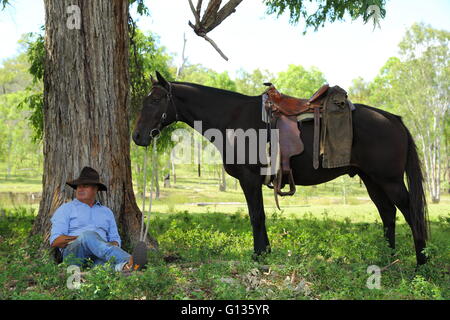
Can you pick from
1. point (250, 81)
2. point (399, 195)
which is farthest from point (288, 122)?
point (250, 81)

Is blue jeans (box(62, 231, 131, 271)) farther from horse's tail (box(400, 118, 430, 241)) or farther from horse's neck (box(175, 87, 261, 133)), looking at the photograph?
horse's tail (box(400, 118, 430, 241))

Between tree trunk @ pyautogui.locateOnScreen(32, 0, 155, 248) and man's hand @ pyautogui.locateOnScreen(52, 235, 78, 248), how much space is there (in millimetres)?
1295

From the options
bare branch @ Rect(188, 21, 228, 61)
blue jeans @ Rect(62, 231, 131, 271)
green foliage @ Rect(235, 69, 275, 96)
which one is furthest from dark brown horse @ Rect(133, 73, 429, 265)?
green foliage @ Rect(235, 69, 275, 96)

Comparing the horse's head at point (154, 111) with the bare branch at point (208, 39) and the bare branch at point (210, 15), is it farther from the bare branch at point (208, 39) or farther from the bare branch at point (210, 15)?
the bare branch at point (210, 15)

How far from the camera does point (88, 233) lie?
5.26 meters

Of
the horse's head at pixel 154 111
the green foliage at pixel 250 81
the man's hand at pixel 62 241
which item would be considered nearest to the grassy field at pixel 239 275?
the man's hand at pixel 62 241

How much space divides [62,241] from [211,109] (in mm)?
2652

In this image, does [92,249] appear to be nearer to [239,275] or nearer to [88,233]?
[88,233]

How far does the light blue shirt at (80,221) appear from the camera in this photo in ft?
17.6

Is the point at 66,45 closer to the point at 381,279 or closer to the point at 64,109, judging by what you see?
the point at 64,109

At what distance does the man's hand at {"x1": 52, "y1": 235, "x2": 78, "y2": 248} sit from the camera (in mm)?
5252

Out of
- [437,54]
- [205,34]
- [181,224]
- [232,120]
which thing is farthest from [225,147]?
[437,54]
